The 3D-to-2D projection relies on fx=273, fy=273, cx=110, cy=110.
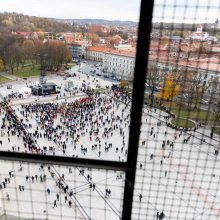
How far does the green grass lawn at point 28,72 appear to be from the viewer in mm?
12422

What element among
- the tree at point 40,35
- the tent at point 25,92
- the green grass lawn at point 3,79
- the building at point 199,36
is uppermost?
the building at point 199,36

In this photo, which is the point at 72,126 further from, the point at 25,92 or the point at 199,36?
the point at 199,36

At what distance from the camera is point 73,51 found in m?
13.7

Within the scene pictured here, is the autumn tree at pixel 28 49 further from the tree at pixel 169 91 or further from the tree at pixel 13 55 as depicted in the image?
the tree at pixel 169 91

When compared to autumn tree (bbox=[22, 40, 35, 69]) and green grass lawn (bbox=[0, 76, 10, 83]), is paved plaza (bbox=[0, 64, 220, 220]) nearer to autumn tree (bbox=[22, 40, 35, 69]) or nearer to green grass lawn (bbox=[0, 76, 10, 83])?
green grass lawn (bbox=[0, 76, 10, 83])

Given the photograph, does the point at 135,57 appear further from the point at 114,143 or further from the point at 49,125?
the point at 49,125

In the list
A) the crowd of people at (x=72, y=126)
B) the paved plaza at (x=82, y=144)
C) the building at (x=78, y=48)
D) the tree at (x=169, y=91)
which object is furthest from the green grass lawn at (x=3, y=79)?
the tree at (x=169, y=91)

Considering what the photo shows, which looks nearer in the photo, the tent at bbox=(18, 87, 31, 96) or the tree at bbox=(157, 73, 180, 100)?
the tree at bbox=(157, 73, 180, 100)

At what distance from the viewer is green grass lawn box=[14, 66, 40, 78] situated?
12422mm

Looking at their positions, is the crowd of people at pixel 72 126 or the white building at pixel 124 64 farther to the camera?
the crowd of people at pixel 72 126

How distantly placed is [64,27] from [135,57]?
6.70 m

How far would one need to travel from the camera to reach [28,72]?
42.2 feet

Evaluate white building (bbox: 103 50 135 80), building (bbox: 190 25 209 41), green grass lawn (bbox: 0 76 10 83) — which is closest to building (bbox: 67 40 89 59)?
green grass lawn (bbox: 0 76 10 83)

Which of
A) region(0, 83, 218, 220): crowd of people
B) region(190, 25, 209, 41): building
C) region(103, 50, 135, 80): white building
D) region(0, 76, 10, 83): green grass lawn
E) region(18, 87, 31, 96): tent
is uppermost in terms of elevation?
region(190, 25, 209, 41): building
